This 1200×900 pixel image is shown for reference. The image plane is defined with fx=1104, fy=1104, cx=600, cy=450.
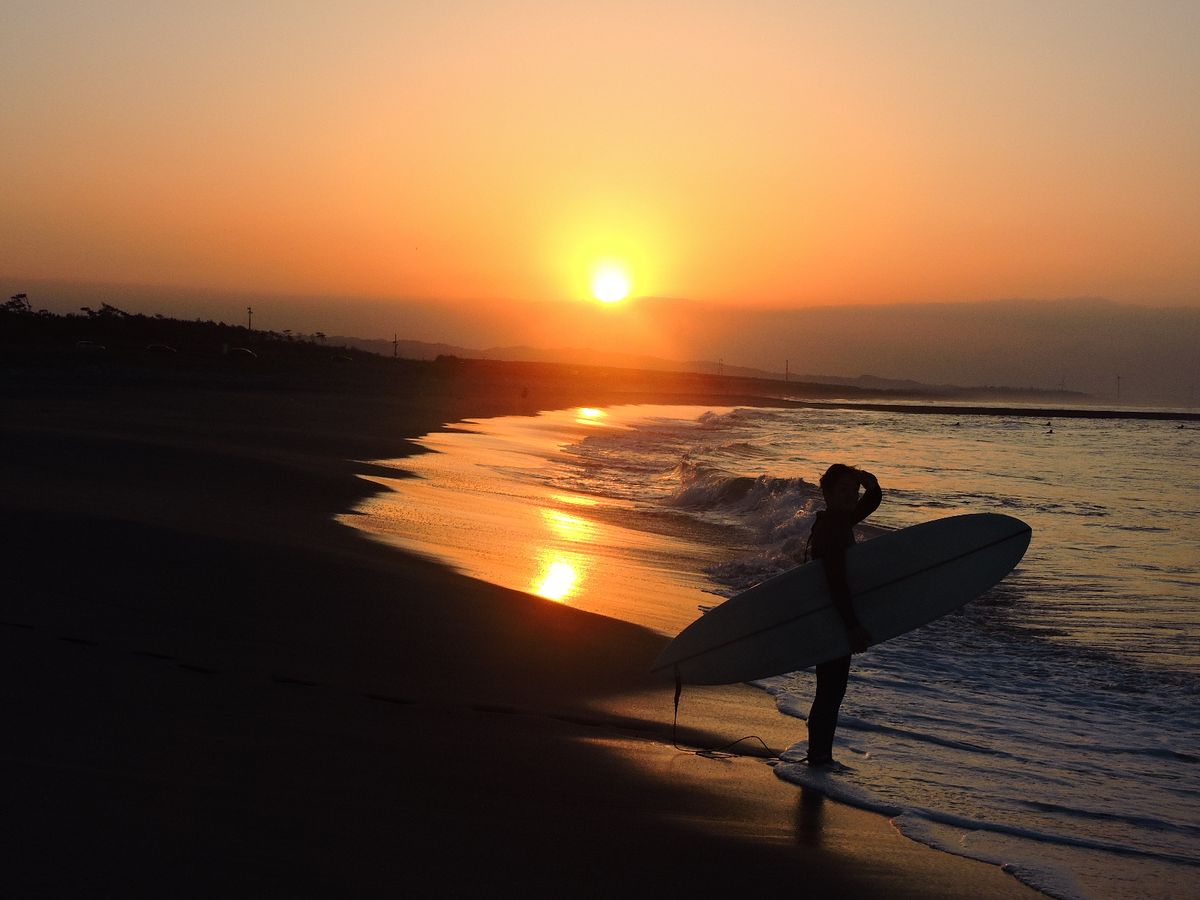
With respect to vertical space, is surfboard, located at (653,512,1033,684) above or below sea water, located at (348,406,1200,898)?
above

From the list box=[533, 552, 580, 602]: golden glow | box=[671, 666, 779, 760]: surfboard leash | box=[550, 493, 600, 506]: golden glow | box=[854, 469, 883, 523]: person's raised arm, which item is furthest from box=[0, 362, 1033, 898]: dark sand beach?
box=[550, 493, 600, 506]: golden glow

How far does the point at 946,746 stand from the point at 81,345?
214ft

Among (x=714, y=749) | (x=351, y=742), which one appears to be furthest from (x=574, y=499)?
(x=351, y=742)

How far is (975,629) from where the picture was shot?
29.2 feet

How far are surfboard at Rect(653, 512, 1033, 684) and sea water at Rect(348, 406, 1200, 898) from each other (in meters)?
0.57

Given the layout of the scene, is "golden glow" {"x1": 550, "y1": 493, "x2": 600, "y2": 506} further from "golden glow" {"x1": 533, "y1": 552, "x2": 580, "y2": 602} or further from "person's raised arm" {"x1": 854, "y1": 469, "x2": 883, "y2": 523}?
"person's raised arm" {"x1": 854, "y1": 469, "x2": 883, "y2": 523}

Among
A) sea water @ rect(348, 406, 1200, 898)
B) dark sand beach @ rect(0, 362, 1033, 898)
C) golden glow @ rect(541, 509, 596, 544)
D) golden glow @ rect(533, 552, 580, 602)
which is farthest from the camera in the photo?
golden glow @ rect(541, 509, 596, 544)

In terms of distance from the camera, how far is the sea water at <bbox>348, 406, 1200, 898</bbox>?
4598mm

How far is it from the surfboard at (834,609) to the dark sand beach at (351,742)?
0.33m

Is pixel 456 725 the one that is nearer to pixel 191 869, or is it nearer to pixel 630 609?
pixel 191 869

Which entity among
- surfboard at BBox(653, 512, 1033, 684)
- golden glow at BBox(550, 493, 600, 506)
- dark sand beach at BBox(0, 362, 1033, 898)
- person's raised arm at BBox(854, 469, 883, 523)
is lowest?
golden glow at BBox(550, 493, 600, 506)

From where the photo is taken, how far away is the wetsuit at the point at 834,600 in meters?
5.08

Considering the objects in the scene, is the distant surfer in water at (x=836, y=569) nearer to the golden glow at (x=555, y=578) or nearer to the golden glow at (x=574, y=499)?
the golden glow at (x=555, y=578)

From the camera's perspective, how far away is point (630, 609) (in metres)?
8.52
